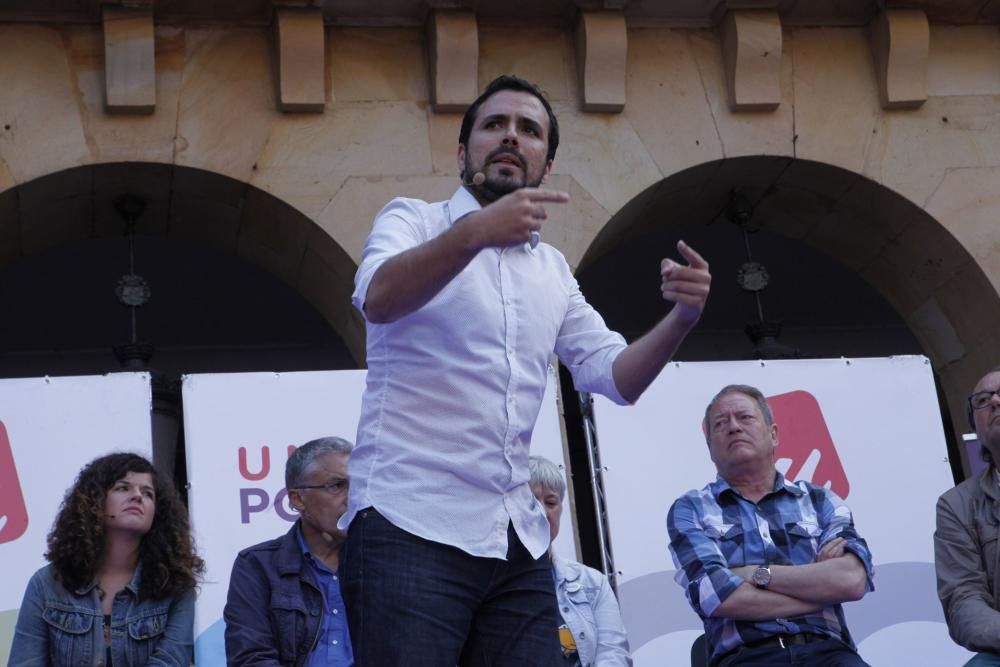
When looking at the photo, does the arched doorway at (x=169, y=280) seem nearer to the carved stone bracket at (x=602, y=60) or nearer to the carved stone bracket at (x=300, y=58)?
the carved stone bracket at (x=300, y=58)

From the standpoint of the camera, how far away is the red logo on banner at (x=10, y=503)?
5242 mm

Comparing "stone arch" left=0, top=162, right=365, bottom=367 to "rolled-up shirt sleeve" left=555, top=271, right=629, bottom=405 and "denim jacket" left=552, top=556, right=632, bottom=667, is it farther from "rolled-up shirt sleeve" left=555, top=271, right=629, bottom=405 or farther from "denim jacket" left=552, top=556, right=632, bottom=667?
"rolled-up shirt sleeve" left=555, top=271, right=629, bottom=405

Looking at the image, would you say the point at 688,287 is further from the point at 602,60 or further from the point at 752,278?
the point at 752,278

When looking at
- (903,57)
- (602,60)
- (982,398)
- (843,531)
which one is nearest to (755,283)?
(903,57)

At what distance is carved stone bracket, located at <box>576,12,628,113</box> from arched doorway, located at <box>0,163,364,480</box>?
1354mm

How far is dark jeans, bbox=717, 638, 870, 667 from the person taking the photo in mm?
4023

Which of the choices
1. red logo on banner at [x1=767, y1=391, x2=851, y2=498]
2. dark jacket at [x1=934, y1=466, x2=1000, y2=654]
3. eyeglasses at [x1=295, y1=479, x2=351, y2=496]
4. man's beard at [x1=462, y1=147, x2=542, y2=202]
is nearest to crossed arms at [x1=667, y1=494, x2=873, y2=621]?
dark jacket at [x1=934, y1=466, x2=1000, y2=654]

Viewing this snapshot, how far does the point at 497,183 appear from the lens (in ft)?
8.39

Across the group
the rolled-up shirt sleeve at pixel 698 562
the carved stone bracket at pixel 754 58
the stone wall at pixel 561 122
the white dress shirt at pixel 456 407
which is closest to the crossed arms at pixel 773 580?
the rolled-up shirt sleeve at pixel 698 562

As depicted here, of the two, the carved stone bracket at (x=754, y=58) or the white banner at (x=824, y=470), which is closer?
the white banner at (x=824, y=470)

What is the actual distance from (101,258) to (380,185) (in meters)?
2.73

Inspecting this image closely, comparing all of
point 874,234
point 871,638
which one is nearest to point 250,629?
point 871,638

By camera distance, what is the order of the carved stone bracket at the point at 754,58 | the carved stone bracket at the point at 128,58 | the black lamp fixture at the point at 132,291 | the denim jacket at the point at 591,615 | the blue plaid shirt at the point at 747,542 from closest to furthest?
the blue plaid shirt at the point at 747,542
the denim jacket at the point at 591,615
the carved stone bracket at the point at 128,58
the black lamp fixture at the point at 132,291
the carved stone bracket at the point at 754,58

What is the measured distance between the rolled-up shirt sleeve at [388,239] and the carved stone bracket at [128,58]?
3.94 metres
